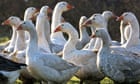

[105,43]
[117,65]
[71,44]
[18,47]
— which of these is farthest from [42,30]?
[117,65]

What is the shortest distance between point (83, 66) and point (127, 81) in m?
1.13

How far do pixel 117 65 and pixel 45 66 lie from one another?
58.4 inches

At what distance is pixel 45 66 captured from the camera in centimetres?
1128

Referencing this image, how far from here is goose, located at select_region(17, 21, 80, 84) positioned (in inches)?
443

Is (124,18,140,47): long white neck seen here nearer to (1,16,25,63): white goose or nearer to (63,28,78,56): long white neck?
(63,28,78,56): long white neck

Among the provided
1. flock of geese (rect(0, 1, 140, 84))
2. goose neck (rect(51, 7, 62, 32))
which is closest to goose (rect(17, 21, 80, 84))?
flock of geese (rect(0, 1, 140, 84))

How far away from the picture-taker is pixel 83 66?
40.1ft

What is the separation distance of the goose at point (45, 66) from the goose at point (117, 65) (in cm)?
62

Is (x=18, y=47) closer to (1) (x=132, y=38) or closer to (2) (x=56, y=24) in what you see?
(1) (x=132, y=38)

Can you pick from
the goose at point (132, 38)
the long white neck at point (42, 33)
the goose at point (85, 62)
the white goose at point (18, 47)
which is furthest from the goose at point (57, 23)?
the goose at point (85, 62)

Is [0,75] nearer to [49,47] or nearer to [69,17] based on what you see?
[49,47]

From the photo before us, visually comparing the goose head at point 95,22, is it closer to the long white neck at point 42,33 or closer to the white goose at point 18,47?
the long white neck at point 42,33

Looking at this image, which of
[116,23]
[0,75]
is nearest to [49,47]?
[0,75]

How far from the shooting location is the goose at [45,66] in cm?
1126
